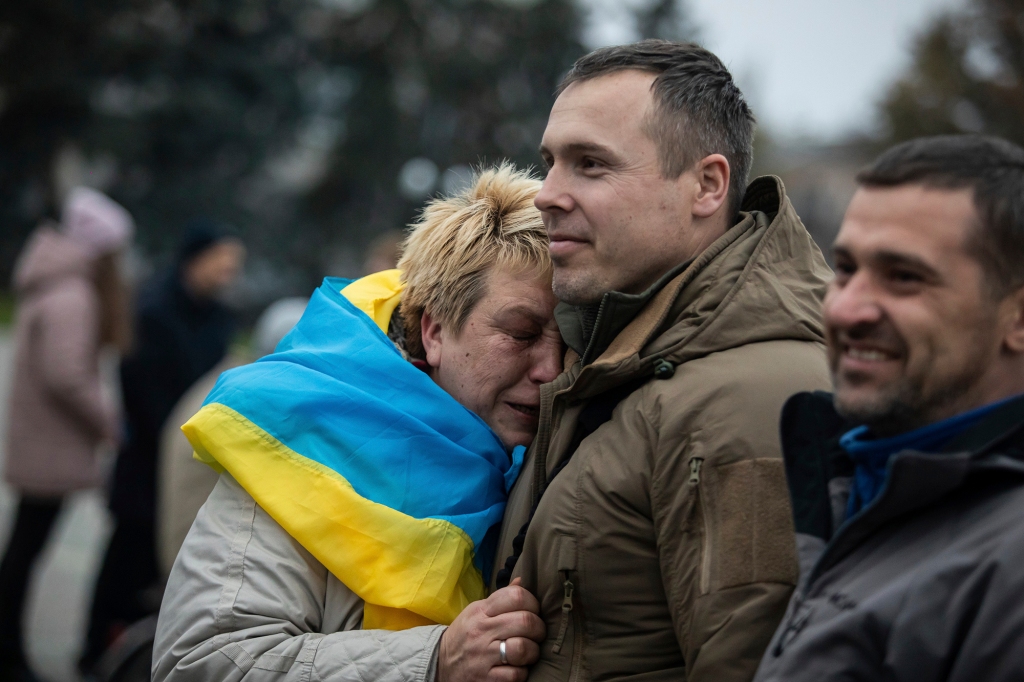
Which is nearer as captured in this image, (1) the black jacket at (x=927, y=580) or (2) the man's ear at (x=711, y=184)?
(1) the black jacket at (x=927, y=580)

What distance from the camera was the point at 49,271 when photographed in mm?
6008

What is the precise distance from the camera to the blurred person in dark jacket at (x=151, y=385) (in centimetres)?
582

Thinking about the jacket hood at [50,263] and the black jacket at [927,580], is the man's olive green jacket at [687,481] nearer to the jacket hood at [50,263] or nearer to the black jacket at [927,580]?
the black jacket at [927,580]

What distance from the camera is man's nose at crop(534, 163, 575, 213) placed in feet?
7.95

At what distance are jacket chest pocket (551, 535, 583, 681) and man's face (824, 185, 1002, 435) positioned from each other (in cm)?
66

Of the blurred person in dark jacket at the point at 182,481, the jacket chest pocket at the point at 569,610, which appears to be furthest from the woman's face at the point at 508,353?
the blurred person in dark jacket at the point at 182,481

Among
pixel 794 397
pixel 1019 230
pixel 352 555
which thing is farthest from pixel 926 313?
pixel 352 555

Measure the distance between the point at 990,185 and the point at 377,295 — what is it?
1806mm

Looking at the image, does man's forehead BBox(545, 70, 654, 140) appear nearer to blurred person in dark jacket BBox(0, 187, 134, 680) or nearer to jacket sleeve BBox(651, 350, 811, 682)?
jacket sleeve BBox(651, 350, 811, 682)

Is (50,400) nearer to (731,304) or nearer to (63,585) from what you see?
(63,585)

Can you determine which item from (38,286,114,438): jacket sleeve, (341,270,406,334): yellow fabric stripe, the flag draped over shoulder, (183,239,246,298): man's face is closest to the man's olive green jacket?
the flag draped over shoulder

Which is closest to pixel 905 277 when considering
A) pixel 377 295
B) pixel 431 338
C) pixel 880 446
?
pixel 880 446

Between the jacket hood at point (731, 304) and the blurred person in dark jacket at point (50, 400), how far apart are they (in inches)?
175

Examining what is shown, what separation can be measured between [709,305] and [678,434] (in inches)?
12.2
